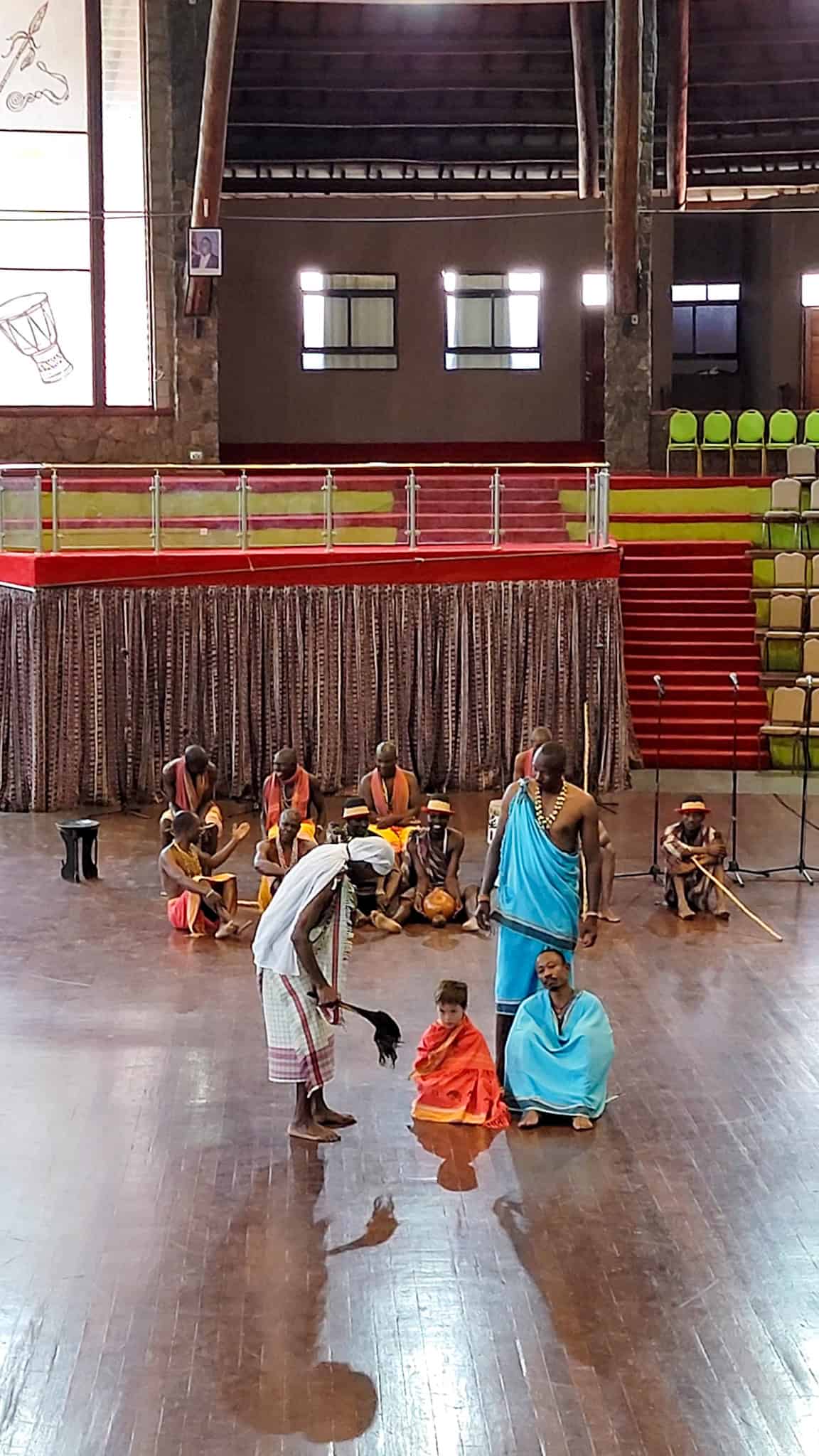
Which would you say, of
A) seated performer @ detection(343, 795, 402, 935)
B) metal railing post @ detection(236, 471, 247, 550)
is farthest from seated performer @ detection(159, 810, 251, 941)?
metal railing post @ detection(236, 471, 247, 550)

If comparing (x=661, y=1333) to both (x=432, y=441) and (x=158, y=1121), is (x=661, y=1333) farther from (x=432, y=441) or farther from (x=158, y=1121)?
(x=432, y=441)

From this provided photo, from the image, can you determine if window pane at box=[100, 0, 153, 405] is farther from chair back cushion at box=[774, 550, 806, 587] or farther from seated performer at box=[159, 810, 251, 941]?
seated performer at box=[159, 810, 251, 941]

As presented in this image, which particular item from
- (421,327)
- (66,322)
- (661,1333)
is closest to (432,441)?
(421,327)

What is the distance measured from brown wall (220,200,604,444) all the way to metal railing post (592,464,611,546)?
34.2 feet

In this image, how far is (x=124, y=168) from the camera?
22547mm

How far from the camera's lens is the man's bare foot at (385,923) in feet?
38.1

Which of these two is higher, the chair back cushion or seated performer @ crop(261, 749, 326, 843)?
the chair back cushion

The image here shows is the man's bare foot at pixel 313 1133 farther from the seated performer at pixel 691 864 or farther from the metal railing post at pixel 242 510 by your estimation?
the metal railing post at pixel 242 510

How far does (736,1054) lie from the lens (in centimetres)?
887

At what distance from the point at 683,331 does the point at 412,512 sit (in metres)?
14.5

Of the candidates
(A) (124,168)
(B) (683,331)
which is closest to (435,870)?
(A) (124,168)

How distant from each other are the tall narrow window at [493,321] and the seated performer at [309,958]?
2067cm

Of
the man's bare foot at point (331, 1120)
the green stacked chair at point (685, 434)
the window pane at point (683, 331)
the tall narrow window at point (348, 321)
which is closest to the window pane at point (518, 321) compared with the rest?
the tall narrow window at point (348, 321)

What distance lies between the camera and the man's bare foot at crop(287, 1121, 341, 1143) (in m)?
7.60
